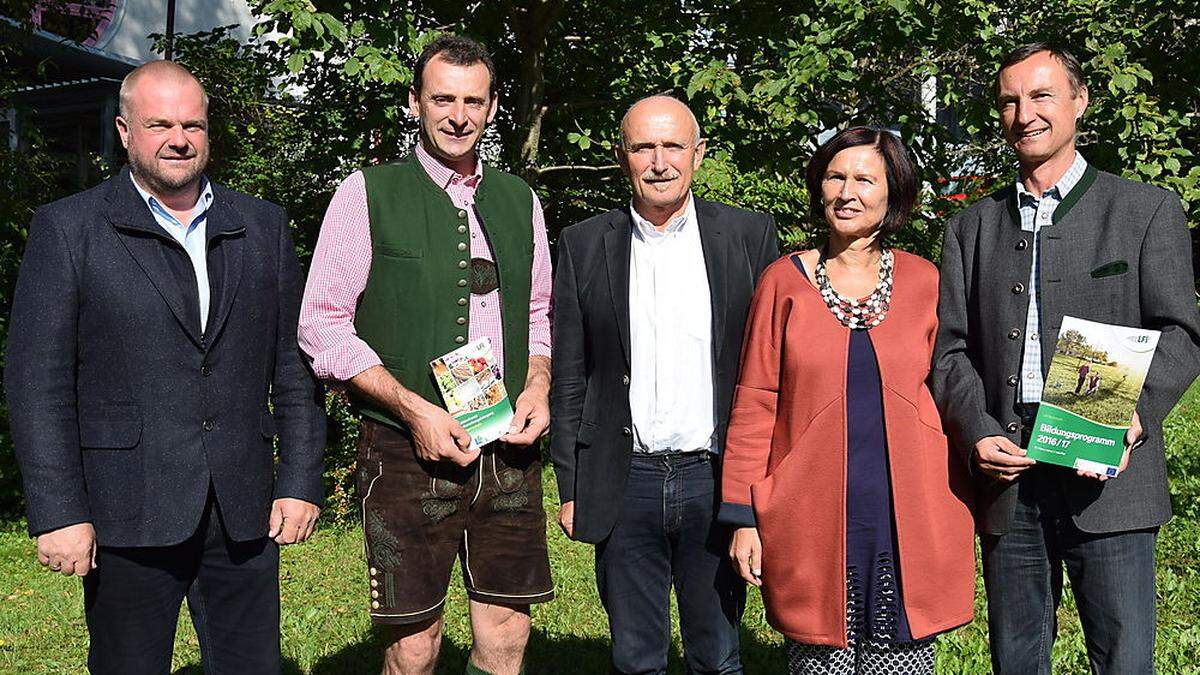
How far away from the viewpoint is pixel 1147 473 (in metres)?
3.14

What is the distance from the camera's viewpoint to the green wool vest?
3.42 metres

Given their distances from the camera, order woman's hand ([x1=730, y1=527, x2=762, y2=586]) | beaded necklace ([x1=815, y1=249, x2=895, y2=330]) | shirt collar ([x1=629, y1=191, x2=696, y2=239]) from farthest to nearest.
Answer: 1. shirt collar ([x1=629, y1=191, x2=696, y2=239])
2. woman's hand ([x1=730, y1=527, x2=762, y2=586])
3. beaded necklace ([x1=815, y1=249, x2=895, y2=330])

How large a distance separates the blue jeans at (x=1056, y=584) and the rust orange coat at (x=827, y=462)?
0.49 ft

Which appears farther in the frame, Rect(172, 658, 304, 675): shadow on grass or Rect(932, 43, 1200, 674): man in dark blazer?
Rect(172, 658, 304, 675): shadow on grass

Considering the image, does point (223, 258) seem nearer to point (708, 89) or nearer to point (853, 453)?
point (853, 453)

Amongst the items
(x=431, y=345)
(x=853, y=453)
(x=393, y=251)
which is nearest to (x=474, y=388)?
(x=431, y=345)

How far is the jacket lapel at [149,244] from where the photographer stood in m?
3.04

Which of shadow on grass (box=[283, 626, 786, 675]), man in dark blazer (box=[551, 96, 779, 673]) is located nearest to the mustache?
man in dark blazer (box=[551, 96, 779, 673])

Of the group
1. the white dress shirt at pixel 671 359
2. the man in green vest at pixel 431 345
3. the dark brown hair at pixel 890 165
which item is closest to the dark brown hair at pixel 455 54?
the man in green vest at pixel 431 345

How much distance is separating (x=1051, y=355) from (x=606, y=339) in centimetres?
131

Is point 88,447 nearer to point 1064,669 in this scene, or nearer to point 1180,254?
point 1180,254

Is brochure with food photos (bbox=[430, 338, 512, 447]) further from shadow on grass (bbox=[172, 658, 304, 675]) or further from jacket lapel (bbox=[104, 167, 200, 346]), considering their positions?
shadow on grass (bbox=[172, 658, 304, 675])

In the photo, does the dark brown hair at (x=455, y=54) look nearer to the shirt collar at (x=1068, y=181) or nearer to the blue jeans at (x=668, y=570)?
the blue jeans at (x=668, y=570)

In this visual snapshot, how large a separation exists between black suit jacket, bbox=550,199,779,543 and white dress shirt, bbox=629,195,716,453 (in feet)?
0.10
